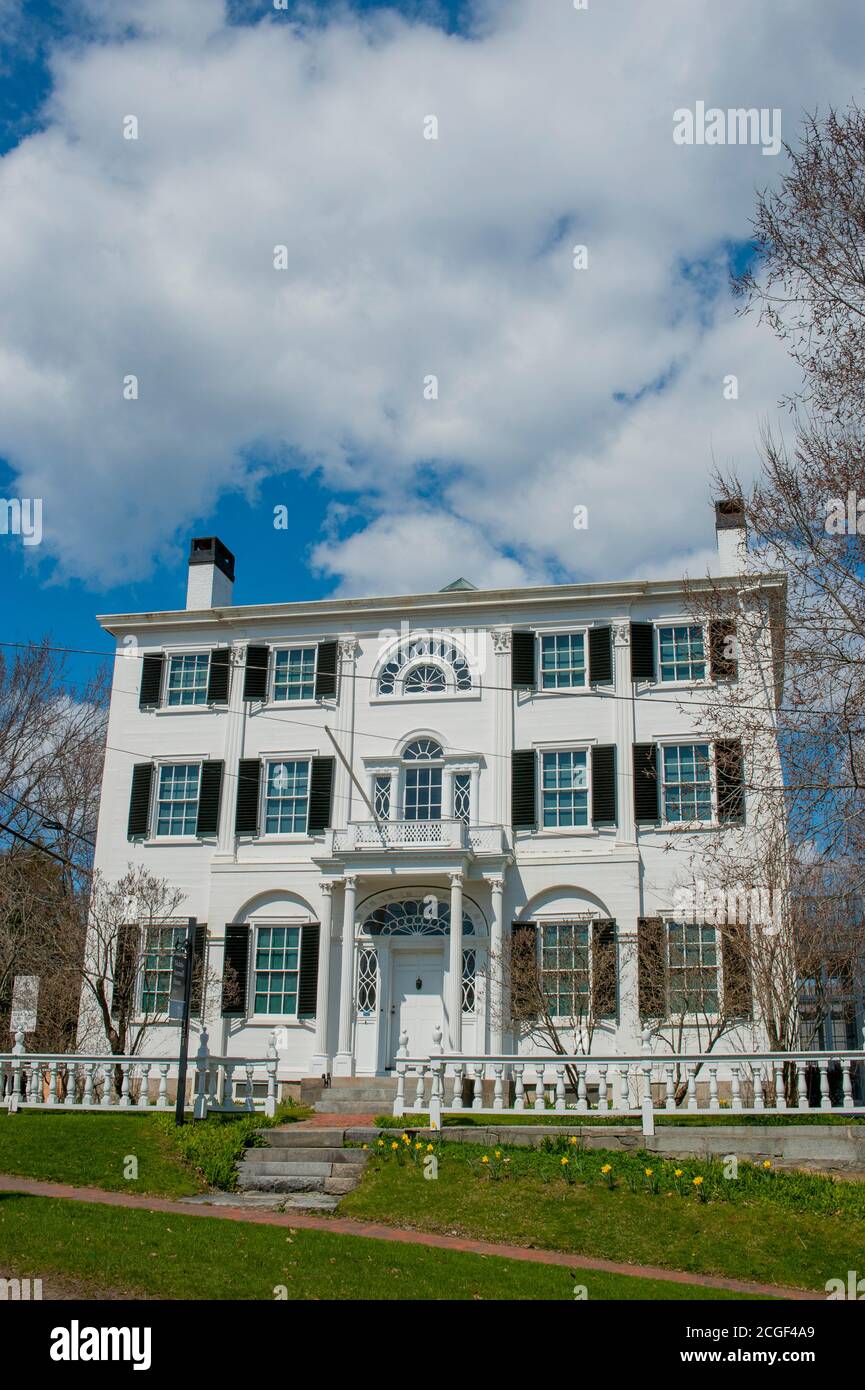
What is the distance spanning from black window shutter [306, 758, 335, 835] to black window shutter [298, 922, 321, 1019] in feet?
7.08

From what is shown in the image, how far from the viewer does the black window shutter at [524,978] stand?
2280cm

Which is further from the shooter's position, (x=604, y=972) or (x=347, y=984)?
(x=347, y=984)

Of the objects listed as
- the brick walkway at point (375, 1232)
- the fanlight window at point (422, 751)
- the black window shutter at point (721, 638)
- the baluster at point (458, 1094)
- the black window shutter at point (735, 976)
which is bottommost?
the brick walkway at point (375, 1232)

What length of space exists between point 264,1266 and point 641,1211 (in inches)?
168

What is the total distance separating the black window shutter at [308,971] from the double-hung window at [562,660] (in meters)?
7.35

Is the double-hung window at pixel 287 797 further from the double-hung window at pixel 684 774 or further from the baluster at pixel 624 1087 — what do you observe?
the baluster at pixel 624 1087

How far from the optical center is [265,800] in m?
26.6

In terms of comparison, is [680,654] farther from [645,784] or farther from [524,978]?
[524,978]

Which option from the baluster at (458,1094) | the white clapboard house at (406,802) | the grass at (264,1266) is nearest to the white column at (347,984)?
the white clapboard house at (406,802)

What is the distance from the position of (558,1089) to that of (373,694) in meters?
12.3

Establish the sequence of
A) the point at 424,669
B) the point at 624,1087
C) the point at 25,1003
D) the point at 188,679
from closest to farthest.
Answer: the point at 624,1087
the point at 25,1003
the point at 424,669
the point at 188,679

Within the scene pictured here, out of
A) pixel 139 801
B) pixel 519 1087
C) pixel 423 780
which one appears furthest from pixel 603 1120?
pixel 139 801

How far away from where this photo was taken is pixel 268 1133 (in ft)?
50.6

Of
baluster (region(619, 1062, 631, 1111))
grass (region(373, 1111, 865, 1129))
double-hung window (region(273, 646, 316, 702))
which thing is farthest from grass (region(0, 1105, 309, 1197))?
double-hung window (region(273, 646, 316, 702))
